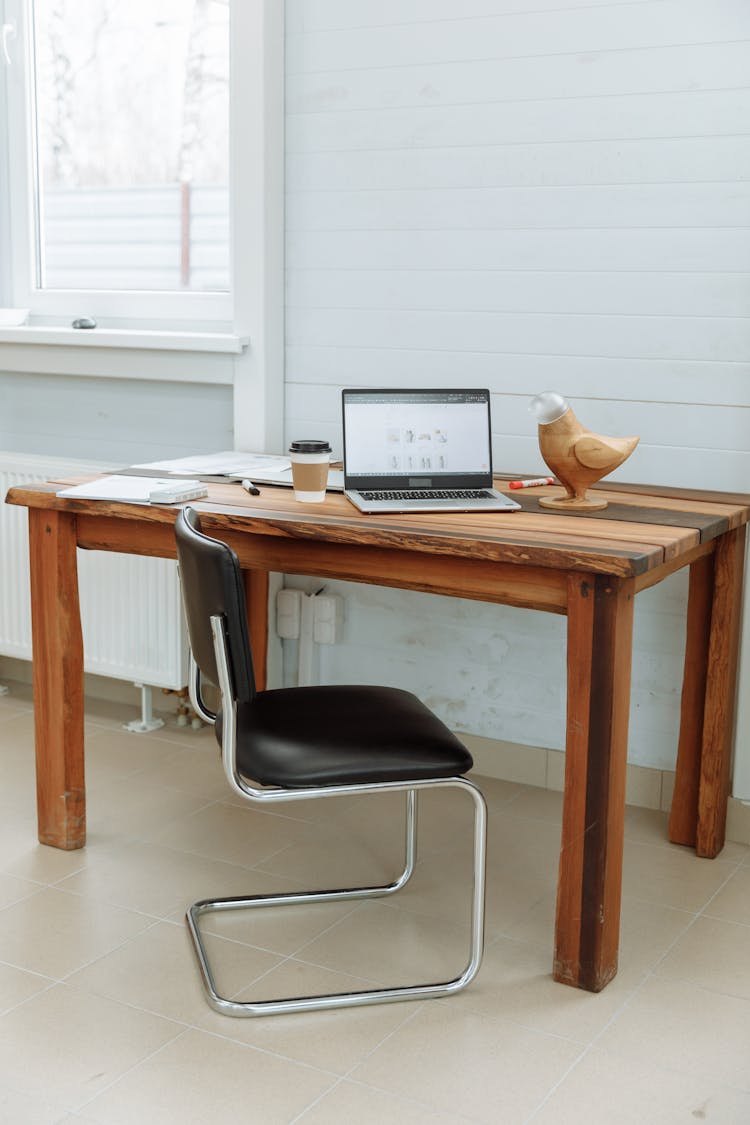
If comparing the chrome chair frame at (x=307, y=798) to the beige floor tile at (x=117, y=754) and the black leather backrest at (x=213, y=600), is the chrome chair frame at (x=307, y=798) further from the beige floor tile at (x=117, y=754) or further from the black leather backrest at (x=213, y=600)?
the beige floor tile at (x=117, y=754)

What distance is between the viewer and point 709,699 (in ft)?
8.57

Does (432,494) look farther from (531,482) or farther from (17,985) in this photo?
(17,985)

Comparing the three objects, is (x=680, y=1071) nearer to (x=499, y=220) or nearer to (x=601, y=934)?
(x=601, y=934)

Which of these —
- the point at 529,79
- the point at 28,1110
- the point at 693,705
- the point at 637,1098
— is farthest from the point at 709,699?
the point at 28,1110

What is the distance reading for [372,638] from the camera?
10.5 ft

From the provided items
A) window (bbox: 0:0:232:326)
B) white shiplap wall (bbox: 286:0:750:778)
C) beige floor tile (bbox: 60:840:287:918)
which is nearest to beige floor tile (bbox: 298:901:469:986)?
beige floor tile (bbox: 60:840:287:918)

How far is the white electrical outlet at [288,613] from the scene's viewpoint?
322cm

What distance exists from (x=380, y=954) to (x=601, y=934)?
0.41 meters

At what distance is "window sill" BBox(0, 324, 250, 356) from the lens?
313 cm

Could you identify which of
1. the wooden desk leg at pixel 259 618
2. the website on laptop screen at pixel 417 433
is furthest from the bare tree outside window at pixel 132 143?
the website on laptop screen at pixel 417 433

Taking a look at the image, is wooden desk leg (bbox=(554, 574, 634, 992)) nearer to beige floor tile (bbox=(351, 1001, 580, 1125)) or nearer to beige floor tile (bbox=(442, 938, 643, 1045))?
beige floor tile (bbox=(442, 938, 643, 1045))

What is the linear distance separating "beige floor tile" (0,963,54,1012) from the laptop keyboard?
1076 millimetres

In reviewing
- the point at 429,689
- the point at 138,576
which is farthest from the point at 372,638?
the point at 138,576

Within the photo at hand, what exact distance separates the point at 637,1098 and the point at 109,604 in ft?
6.45
